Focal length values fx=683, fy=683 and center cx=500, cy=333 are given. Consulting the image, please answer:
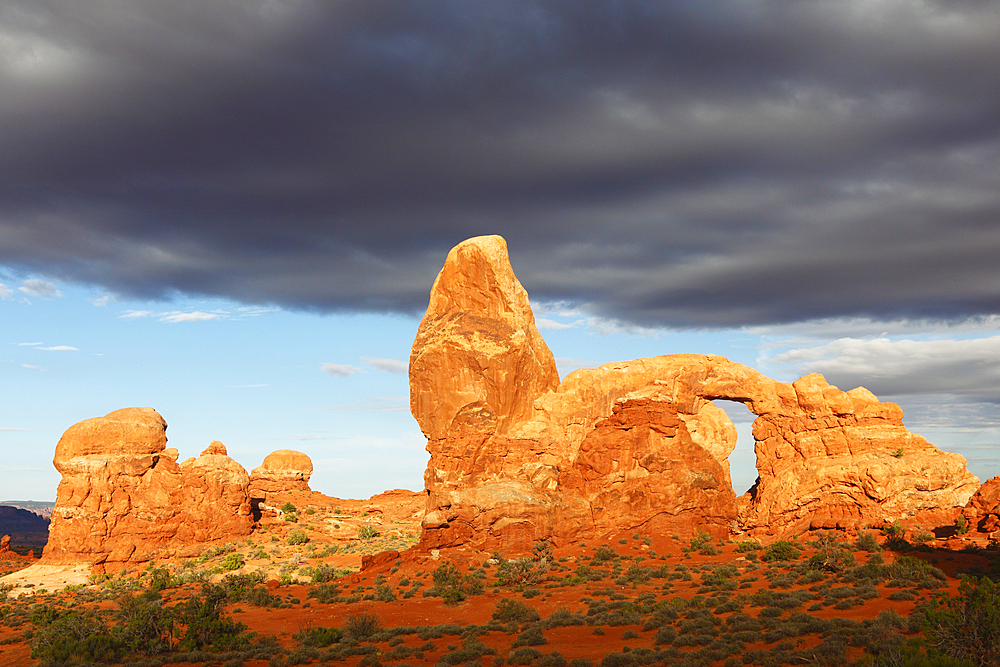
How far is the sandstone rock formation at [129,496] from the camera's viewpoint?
38781mm

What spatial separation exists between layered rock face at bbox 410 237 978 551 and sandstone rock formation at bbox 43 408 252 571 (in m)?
15.2

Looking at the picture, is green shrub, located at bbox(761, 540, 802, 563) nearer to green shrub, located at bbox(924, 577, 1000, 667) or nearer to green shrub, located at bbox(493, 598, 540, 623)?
green shrub, located at bbox(493, 598, 540, 623)

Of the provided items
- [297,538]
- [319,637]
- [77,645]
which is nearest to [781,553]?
[319,637]

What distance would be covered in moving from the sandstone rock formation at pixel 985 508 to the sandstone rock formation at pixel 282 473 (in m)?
53.5

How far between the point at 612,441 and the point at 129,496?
2807cm

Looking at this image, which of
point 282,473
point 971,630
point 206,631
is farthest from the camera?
point 282,473

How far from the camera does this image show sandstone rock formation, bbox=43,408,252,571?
3878 cm

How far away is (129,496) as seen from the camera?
131 ft

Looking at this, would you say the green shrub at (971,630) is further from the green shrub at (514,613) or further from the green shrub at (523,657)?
the green shrub at (514,613)

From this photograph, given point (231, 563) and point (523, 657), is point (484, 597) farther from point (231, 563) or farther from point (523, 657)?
point (231, 563)

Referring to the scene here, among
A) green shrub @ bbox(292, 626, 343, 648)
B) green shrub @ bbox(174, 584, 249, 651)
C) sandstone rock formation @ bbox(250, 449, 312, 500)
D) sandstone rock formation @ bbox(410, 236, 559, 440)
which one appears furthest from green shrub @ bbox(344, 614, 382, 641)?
sandstone rock formation @ bbox(250, 449, 312, 500)

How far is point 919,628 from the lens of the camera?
1691cm

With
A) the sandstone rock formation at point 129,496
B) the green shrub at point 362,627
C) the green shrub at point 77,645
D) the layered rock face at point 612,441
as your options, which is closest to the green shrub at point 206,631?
the green shrub at point 77,645

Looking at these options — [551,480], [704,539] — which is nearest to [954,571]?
[704,539]
